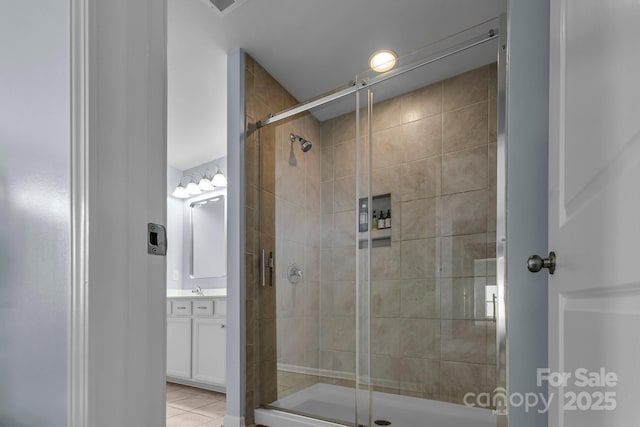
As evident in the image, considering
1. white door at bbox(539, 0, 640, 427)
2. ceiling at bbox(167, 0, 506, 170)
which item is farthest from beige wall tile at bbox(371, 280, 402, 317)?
white door at bbox(539, 0, 640, 427)

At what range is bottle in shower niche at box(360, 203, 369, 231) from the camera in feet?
9.11

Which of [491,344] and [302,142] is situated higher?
[302,142]

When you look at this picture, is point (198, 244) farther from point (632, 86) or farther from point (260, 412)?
point (632, 86)

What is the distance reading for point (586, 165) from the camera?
774 millimetres

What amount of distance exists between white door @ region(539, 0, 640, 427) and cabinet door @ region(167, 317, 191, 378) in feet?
10.8

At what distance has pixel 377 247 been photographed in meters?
2.82

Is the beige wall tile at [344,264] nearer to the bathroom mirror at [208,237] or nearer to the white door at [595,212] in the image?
the white door at [595,212]

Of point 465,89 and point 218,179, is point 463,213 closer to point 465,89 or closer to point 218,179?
point 465,89

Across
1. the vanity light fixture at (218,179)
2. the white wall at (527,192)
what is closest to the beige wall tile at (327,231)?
the white wall at (527,192)

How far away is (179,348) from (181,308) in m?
0.37

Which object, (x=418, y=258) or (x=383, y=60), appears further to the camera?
(x=418, y=258)

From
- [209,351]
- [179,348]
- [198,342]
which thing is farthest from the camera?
[179,348]

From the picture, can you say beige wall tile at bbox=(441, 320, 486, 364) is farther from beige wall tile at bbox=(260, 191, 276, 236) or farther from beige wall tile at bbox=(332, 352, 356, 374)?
beige wall tile at bbox=(260, 191, 276, 236)

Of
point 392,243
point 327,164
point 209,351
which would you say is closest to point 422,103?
point 327,164
